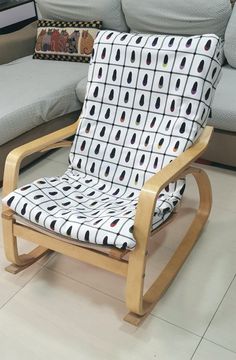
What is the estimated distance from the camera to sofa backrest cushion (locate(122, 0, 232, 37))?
2559 millimetres

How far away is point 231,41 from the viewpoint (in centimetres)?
253

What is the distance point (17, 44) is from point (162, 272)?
86.0 inches

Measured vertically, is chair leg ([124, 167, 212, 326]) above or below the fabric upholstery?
below

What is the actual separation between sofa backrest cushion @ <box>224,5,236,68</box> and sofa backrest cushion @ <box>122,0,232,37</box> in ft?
0.21

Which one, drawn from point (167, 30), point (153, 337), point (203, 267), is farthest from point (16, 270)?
point (167, 30)

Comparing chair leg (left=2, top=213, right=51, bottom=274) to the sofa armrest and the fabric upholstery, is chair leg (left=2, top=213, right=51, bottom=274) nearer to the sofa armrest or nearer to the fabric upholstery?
the fabric upholstery

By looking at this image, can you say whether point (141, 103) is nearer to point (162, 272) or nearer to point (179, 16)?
point (162, 272)

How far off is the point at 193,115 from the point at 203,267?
66 cm

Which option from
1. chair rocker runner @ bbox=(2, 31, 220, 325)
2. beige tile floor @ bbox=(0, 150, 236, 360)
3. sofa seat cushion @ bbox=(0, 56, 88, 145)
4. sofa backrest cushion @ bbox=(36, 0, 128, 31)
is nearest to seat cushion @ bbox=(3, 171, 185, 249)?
chair rocker runner @ bbox=(2, 31, 220, 325)

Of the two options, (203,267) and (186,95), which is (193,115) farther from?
(203,267)

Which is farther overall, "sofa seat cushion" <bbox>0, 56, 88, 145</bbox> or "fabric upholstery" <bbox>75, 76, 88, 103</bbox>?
"fabric upholstery" <bbox>75, 76, 88, 103</bbox>

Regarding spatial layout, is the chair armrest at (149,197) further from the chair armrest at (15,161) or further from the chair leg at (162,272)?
the chair armrest at (15,161)

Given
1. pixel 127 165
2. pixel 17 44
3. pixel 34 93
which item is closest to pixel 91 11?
pixel 17 44

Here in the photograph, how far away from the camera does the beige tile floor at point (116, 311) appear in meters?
1.51
